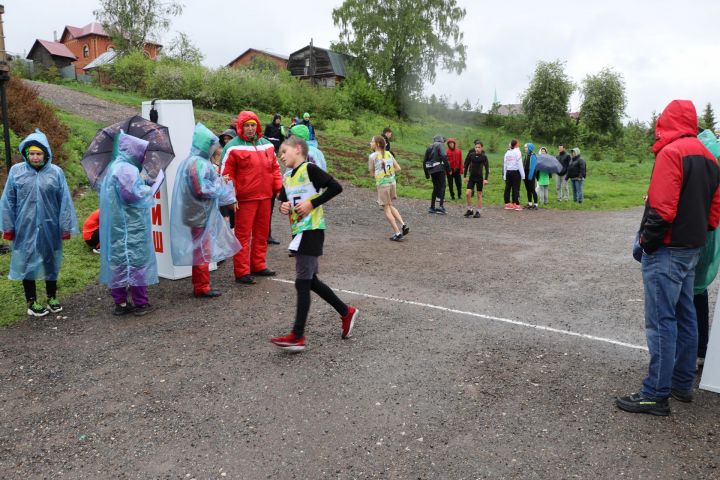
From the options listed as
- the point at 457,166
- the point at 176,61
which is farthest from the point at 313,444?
the point at 176,61

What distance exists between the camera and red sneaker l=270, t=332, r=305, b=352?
198 inches

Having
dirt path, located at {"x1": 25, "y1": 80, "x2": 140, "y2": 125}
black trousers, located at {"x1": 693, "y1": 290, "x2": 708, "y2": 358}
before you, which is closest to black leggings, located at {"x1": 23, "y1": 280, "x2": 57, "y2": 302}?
black trousers, located at {"x1": 693, "y1": 290, "x2": 708, "y2": 358}

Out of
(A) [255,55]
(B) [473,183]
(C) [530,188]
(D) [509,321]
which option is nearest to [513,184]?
Answer: (C) [530,188]

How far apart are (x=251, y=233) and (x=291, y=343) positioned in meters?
2.81

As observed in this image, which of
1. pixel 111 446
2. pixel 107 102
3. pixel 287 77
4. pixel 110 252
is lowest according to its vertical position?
pixel 111 446

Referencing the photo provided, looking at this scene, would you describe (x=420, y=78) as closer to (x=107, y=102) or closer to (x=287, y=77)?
(x=287, y=77)

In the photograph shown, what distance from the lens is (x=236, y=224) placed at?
289 inches

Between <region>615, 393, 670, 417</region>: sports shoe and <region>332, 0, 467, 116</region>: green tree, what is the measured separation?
45.5 meters

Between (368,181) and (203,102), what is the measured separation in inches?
631

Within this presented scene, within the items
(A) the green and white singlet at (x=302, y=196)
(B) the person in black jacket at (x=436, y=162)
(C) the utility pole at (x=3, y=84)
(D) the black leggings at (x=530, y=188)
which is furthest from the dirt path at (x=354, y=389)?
(D) the black leggings at (x=530, y=188)

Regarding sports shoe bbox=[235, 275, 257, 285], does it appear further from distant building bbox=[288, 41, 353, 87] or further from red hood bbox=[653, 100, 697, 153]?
distant building bbox=[288, 41, 353, 87]

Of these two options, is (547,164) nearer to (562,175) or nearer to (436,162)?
(562,175)

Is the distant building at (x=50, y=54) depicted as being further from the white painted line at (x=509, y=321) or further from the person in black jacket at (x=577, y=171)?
the white painted line at (x=509, y=321)

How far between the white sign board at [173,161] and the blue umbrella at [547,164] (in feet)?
36.3
